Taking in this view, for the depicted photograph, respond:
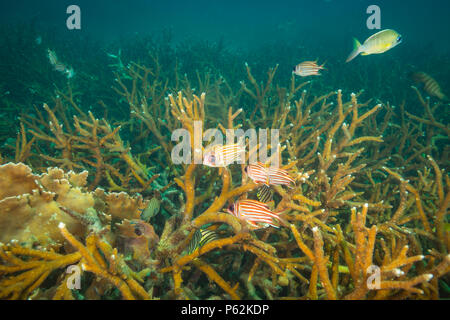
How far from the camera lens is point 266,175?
69.6 inches

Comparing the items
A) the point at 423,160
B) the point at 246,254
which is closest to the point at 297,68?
the point at 423,160

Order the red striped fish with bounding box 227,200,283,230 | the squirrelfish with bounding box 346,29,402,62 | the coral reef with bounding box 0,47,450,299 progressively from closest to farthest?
the coral reef with bounding box 0,47,450,299 < the red striped fish with bounding box 227,200,283,230 < the squirrelfish with bounding box 346,29,402,62

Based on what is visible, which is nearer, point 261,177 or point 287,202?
point 261,177

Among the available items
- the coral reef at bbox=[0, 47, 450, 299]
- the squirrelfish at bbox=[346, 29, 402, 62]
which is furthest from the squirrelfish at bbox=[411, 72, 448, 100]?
the coral reef at bbox=[0, 47, 450, 299]

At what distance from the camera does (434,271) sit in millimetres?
1347

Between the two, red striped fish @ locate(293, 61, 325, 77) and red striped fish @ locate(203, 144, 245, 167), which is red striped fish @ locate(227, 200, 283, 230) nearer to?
red striped fish @ locate(203, 144, 245, 167)

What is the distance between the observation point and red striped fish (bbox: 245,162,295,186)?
173 centimetres

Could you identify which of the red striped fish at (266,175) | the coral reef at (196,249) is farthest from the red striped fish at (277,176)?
the coral reef at (196,249)

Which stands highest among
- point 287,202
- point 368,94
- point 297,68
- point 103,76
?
point 103,76

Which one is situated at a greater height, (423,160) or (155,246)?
(423,160)

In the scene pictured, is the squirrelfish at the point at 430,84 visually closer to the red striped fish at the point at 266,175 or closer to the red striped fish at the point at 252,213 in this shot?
the red striped fish at the point at 266,175

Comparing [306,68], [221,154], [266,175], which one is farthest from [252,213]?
[306,68]

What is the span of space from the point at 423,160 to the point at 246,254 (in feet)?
11.7

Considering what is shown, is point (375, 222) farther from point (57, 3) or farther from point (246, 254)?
point (57, 3)
